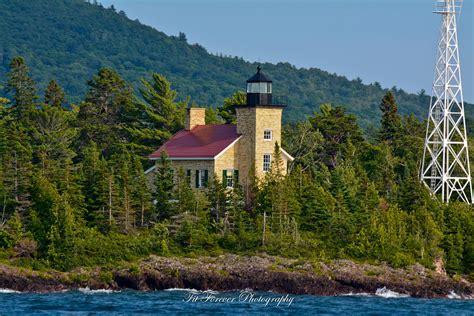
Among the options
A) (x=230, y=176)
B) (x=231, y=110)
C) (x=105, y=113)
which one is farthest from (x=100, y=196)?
(x=231, y=110)

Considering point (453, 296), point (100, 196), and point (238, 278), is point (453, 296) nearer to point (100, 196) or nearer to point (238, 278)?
point (238, 278)

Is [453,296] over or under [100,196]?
under

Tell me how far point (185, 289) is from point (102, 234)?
534 centimetres

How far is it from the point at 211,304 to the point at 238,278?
4.55 metres

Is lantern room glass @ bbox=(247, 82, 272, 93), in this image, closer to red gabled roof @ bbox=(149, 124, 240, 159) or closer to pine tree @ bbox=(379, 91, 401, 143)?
red gabled roof @ bbox=(149, 124, 240, 159)

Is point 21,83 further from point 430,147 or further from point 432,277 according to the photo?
point 432,277

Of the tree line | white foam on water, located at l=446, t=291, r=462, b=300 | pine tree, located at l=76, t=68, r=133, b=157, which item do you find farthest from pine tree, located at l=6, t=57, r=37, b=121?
white foam on water, located at l=446, t=291, r=462, b=300

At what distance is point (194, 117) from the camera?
230 feet

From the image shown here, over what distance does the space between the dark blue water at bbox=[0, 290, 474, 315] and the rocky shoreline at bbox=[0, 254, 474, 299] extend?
2.47ft

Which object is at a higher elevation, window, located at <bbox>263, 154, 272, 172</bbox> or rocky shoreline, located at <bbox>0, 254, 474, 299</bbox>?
window, located at <bbox>263, 154, 272, 172</bbox>

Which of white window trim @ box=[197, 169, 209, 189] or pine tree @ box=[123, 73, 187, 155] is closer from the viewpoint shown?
white window trim @ box=[197, 169, 209, 189]

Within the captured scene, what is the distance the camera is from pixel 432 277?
6103 cm

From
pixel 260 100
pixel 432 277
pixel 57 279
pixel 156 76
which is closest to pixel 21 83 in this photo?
pixel 156 76

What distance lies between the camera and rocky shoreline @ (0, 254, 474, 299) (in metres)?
57.8
